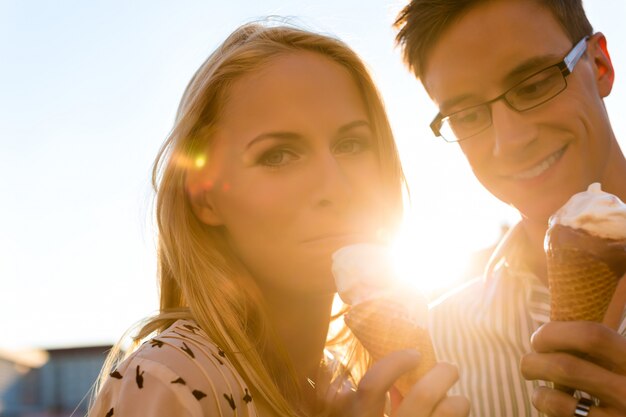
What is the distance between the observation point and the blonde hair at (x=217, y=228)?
2.45 meters

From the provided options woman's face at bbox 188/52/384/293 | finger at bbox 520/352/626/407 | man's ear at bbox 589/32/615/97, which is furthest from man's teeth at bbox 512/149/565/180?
finger at bbox 520/352/626/407

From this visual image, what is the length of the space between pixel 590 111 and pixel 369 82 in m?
1.19

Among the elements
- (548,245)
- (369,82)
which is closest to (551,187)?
(369,82)

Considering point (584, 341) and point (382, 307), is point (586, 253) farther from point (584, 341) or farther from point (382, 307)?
point (382, 307)

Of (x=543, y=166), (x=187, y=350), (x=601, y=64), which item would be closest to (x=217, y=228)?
(x=187, y=350)

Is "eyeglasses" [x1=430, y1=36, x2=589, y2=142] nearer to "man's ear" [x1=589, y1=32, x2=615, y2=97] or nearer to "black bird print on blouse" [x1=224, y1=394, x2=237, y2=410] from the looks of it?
"man's ear" [x1=589, y1=32, x2=615, y2=97]

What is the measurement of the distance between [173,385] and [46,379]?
61.9ft

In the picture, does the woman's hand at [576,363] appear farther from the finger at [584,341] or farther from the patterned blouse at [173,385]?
the patterned blouse at [173,385]

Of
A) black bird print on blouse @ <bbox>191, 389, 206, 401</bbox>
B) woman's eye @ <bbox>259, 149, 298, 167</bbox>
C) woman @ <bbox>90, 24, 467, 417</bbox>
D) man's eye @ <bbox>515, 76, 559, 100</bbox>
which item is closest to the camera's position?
black bird print on blouse @ <bbox>191, 389, 206, 401</bbox>

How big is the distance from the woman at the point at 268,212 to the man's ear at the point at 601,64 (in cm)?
138

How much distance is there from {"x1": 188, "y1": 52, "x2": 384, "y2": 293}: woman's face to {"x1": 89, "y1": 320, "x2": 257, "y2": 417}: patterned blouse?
520mm

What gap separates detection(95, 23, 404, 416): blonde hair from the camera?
245 cm

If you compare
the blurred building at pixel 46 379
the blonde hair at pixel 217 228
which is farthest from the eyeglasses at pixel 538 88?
the blurred building at pixel 46 379

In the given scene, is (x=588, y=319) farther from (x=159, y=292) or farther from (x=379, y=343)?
(x=159, y=292)
